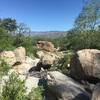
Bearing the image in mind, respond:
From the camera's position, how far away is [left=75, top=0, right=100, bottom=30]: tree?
119 feet

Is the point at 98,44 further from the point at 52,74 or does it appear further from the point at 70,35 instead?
the point at 52,74

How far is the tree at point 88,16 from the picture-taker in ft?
119

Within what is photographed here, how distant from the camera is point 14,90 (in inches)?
314

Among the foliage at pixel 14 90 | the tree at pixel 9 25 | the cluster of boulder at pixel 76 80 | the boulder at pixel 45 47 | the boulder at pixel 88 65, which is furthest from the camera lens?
the tree at pixel 9 25

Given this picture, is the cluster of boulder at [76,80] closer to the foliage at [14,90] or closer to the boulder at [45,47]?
the foliage at [14,90]

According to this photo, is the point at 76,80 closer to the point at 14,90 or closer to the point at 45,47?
the point at 14,90

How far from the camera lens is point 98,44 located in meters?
28.0

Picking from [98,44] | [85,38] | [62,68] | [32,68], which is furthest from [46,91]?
[85,38]

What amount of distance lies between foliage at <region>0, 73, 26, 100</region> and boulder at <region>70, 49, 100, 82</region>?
5.01 meters

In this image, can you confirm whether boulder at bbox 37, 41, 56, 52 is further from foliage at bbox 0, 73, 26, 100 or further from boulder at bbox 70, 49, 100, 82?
foliage at bbox 0, 73, 26, 100

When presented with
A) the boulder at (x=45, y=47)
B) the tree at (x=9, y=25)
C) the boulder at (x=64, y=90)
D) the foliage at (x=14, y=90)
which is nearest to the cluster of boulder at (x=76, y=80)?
the boulder at (x=64, y=90)

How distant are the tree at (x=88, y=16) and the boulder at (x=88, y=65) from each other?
75.7 ft

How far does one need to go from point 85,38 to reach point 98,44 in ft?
11.4

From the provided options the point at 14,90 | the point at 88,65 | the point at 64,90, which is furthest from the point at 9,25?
the point at 14,90
